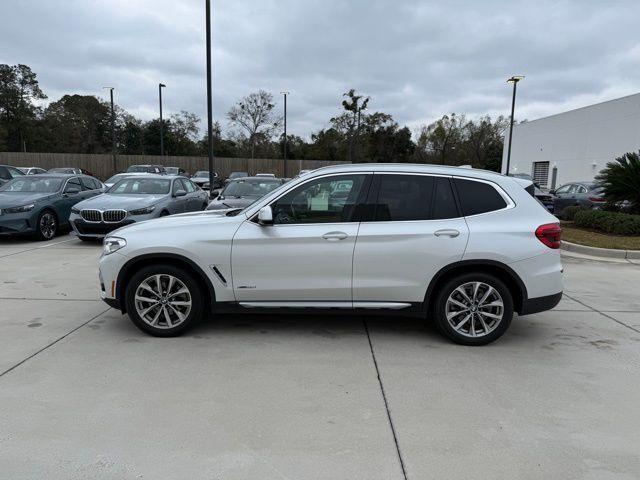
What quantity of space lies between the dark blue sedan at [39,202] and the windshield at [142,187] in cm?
133

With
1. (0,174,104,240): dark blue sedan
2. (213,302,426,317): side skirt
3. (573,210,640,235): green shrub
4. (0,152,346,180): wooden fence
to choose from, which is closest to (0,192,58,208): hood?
(0,174,104,240): dark blue sedan

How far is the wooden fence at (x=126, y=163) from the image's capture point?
132 ft

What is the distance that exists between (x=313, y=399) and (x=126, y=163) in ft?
143

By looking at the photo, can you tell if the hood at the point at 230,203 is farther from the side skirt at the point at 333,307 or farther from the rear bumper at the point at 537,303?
the rear bumper at the point at 537,303

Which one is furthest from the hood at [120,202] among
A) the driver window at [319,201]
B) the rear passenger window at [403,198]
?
the rear passenger window at [403,198]

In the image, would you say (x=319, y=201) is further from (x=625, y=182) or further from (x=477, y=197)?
(x=625, y=182)

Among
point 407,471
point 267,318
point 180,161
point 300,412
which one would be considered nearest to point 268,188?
point 267,318

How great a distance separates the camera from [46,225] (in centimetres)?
1119

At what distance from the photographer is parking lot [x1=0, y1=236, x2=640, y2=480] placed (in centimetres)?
291

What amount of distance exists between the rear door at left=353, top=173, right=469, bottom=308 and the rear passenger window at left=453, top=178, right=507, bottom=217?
0.10 m

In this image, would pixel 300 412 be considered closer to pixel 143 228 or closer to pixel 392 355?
pixel 392 355

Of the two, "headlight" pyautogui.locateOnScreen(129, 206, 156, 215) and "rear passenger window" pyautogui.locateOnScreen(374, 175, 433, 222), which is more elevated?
"rear passenger window" pyautogui.locateOnScreen(374, 175, 433, 222)

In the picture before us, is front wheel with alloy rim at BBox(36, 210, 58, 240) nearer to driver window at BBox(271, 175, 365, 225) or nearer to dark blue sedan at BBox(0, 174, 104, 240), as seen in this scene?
dark blue sedan at BBox(0, 174, 104, 240)

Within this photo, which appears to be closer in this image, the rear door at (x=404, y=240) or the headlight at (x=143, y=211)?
the rear door at (x=404, y=240)
